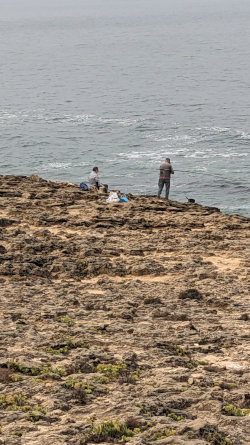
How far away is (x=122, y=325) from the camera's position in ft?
48.3

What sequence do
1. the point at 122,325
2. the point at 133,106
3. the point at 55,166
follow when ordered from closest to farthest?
the point at 122,325 < the point at 55,166 < the point at 133,106

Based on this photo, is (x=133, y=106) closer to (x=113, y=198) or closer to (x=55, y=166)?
(x=55, y=166)

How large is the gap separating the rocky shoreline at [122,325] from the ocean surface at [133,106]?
16182mm

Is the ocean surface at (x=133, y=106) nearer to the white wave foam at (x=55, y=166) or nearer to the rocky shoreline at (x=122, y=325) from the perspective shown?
the white wave foam at (x=55, y=166)

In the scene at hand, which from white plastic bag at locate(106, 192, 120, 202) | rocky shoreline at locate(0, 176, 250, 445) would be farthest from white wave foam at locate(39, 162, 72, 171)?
rocky shoreline at locate(0, 176, 250, 445)

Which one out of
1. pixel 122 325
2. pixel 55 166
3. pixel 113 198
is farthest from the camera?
pixel 55 166

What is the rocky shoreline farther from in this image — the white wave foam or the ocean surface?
the white wave foam

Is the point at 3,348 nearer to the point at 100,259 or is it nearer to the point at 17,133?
the point at 100,259

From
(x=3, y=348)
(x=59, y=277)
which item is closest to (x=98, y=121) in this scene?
(x=59, y=277)

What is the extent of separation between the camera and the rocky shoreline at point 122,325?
1040 centimetres

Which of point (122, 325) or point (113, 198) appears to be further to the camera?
point (113, 198)

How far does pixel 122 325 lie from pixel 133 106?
5635 cm

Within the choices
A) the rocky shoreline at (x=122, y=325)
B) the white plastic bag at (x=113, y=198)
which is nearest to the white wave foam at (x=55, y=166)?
the white plastic bag at (x=113, y=198)

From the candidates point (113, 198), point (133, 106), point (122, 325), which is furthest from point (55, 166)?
point (122, 325)
